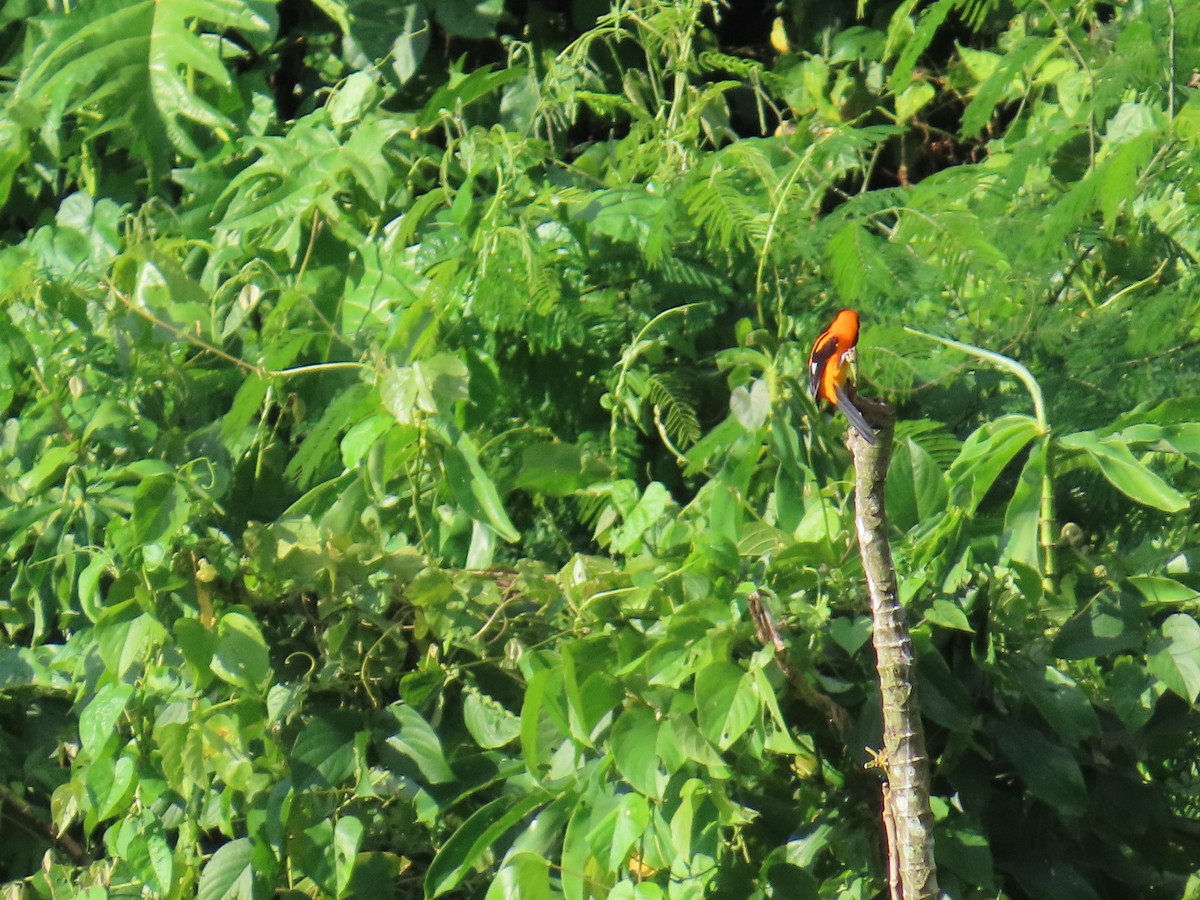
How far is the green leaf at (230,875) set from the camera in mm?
1858

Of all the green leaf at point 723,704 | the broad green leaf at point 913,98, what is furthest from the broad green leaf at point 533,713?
the broad green leaf at point 913,98

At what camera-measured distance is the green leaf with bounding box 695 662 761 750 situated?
1470mm

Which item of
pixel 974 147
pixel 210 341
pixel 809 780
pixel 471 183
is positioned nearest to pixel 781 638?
pixel 809 780

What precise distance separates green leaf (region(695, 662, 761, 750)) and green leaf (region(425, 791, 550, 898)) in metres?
0.31

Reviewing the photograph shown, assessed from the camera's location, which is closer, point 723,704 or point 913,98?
point 723,704

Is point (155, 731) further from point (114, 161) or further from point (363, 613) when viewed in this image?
point (114, 161)

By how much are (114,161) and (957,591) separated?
7.01 feet

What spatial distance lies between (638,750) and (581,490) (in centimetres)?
53

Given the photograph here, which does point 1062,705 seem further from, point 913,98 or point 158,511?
point 913,98

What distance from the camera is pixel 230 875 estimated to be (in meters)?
1.87

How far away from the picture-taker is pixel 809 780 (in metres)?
1.69

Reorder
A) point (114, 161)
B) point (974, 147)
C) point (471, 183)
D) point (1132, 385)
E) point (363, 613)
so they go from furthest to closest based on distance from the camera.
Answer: point (974, 147) < point (114, 161) < point (471, 183) < point (1132, 385) < point (363, 613)

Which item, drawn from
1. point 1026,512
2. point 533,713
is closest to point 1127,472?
point 1026,512

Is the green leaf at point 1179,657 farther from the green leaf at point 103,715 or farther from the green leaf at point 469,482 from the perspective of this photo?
the green leaf at point 103,715
